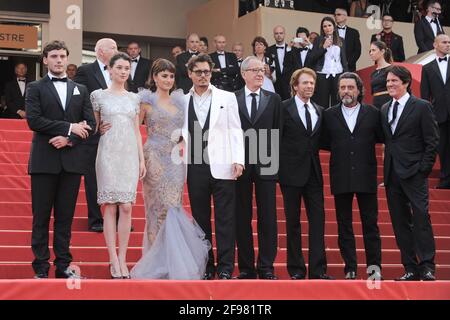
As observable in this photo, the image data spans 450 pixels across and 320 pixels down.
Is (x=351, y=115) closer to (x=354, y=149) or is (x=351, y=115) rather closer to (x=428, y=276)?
(x=354, y=149)

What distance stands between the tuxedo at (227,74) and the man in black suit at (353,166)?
17.7ft

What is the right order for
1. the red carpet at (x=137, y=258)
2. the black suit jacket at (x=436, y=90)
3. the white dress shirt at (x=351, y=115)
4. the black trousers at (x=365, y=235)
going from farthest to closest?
the black suit jacket at (x=436, y=90)
the white dress shirt at (x=351, y=115)
the black trousers at (x=365, y=235)
the red carpet at (x=137, y=258)

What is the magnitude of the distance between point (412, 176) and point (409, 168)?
8cm

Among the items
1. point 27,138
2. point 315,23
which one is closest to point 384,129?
point 27,138

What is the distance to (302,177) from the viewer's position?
27.3ft

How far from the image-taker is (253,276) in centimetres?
809

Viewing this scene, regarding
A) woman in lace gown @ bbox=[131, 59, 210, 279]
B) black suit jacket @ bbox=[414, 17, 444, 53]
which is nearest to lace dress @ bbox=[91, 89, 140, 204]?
woman in lace gown @ bbox=[131, 59, 210, 279]

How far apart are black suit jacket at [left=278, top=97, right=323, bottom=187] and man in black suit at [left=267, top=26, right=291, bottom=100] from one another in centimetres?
583

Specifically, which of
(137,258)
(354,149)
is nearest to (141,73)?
(137,258)

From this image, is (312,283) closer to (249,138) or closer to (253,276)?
(253,276)

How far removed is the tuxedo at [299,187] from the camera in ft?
27.1

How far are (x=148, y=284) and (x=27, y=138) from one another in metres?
5.68

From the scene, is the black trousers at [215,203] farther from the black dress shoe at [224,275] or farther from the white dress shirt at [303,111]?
the white dress shirt at [303,111]

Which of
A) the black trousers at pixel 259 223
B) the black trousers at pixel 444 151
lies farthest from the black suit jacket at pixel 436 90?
the black trousers at pixel 259 223
